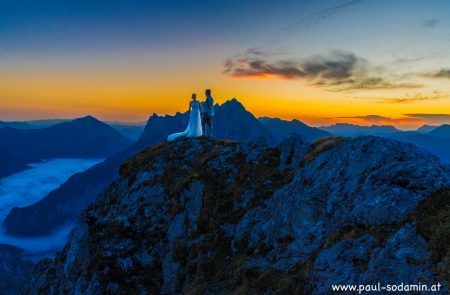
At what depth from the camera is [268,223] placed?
2158cm

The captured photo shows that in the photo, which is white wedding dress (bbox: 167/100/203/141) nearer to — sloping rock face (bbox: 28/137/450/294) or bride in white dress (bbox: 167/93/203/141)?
bride in white dress (bbox: 167/93/203/141)

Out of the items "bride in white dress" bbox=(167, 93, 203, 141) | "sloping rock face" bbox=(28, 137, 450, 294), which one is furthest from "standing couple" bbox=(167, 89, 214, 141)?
"sloping rock face" bbox=(28, 137, 450, 294)

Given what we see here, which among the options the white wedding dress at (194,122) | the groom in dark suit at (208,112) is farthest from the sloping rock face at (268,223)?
the groom in dark suit at (208,112)

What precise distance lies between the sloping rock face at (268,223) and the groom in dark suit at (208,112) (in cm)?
743

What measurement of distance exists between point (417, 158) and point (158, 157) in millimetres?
26606

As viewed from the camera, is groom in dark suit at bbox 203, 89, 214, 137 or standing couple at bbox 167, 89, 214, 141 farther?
standing couple at bbox 167, 89, 214, 141

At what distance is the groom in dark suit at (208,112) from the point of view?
4293cm

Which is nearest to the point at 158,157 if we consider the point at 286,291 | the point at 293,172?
the point at 293,172

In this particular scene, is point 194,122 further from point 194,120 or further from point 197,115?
point 197,115

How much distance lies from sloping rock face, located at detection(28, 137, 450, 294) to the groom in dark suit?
743 cm

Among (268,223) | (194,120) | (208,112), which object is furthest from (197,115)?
(268,223)

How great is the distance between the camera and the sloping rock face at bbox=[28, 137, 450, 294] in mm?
14055

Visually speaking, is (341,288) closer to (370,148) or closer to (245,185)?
(370,148)

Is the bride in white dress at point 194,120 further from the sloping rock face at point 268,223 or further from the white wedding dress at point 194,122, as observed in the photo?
the sloping rock face at point 268,223
